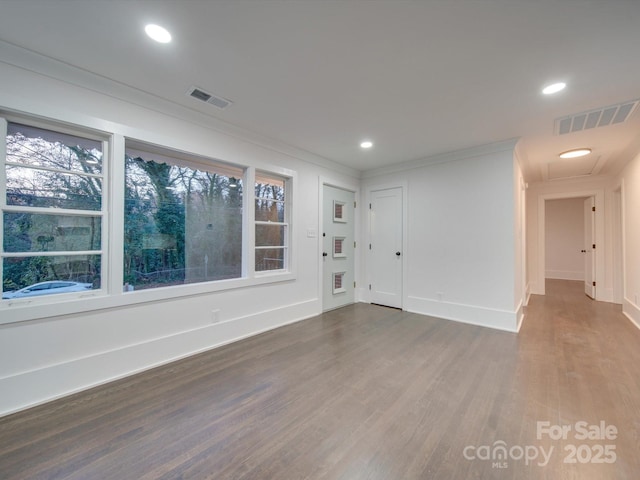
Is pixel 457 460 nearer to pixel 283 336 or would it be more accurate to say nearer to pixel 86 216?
pixel 283 336

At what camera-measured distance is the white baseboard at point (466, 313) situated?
139 inches

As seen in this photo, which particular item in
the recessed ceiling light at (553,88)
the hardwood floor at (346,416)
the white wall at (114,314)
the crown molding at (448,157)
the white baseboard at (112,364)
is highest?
the recessed ceiling light at (553,88)

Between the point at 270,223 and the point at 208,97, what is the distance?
1.64 m

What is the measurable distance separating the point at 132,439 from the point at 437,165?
184 inches

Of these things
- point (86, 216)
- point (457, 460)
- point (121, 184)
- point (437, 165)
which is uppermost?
point (437, 165)

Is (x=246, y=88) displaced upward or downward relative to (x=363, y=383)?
upward

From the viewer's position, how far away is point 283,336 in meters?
3.32

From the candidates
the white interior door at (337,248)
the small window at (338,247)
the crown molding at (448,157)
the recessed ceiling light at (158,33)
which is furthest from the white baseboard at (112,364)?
the crown molding at (448,157)

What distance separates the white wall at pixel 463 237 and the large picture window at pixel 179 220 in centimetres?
288

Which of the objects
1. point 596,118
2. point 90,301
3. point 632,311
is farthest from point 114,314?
point 632,311

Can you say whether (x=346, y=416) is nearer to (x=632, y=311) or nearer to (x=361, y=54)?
(x=361, y=54)

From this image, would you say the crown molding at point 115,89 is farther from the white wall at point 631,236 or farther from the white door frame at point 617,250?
the white door frame at point 617,250

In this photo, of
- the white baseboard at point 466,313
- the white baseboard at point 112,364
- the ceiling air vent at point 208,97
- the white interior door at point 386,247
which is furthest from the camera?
the white interior door at point 386,247

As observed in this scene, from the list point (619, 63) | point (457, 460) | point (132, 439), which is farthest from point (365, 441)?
point (619, 63)
